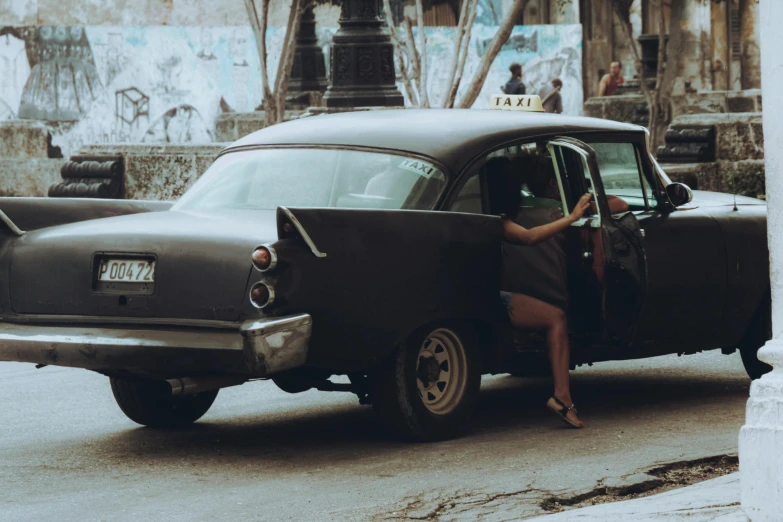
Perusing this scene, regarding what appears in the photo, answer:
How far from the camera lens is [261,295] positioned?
6.23 m

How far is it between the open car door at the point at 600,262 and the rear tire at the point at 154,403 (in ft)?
6.01

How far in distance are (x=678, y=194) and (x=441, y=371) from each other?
1675 mm

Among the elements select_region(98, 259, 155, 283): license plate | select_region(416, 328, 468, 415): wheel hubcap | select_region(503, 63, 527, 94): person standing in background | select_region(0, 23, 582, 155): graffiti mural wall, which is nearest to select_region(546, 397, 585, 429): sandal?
select_region(416, 328, 468, 415): wheel hubcap

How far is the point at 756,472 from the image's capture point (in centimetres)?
496

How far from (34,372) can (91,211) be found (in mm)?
2264

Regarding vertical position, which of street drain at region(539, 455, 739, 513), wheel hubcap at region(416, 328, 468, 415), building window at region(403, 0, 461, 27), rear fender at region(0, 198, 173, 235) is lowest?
street drain at region(539, 455, 739, 513)

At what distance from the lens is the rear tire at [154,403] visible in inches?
297

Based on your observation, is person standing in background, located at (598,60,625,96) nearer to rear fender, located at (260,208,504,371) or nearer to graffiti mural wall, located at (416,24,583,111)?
graffiti mural wall, located at (416,24,583,111)

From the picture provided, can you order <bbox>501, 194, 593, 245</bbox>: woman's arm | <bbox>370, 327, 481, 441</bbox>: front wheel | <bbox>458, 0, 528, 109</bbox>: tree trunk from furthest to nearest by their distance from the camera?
1. <bbox>458, 0, 528, 109</bbox>: tree trunk
2. <bbox>501, 194, 593, 245</bbox>: woman's arm
3. <bbox>370, 327, 481, 441</bbox>: front wheel

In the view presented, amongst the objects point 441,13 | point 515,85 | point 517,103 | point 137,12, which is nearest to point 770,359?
point 517,103

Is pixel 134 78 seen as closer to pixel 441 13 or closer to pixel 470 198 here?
pixel 441 13

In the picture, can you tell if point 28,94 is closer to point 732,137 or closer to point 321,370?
point 732,137

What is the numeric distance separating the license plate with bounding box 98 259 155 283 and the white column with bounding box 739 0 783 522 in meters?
2.66

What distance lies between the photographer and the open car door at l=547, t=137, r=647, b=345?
739cm
